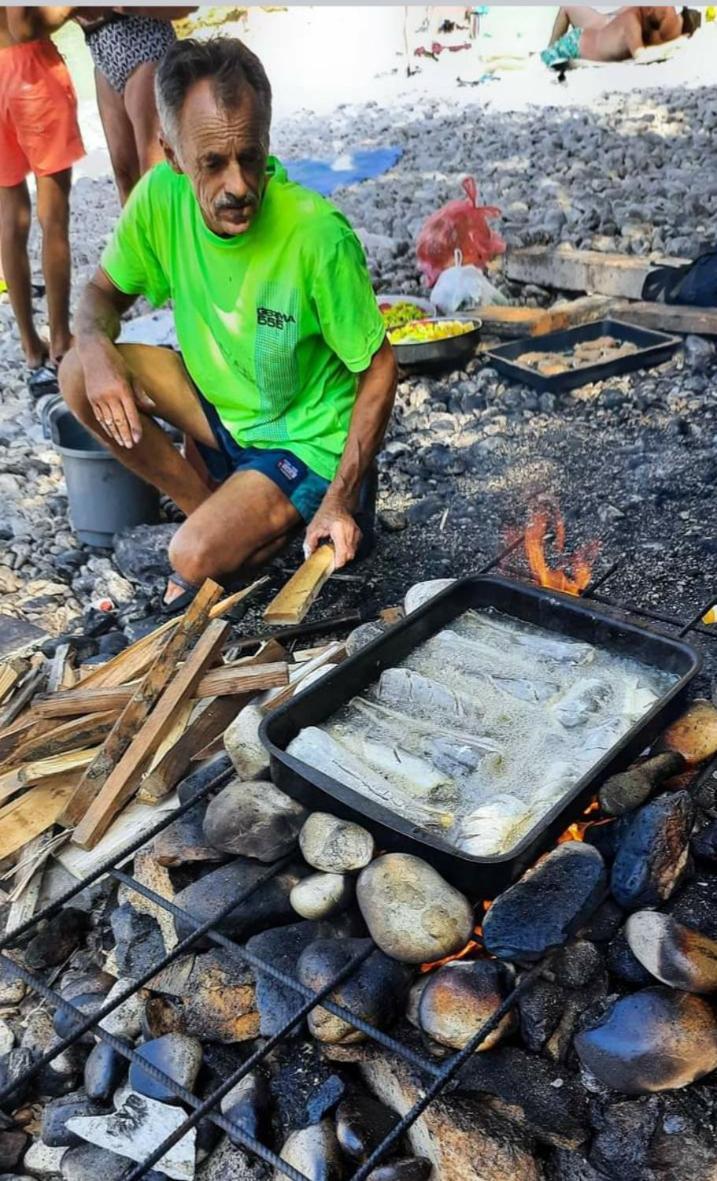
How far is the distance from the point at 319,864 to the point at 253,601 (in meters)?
1.90

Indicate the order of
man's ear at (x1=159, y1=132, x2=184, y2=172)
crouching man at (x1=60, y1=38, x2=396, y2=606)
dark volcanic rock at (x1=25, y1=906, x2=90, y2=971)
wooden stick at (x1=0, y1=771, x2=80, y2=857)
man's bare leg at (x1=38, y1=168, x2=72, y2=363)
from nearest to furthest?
1. dark volcanic rock at (x1=25, y1=906, x2=90, y2=971)
2. wooden stick at (x1=0, y1=771, x2=80, y2=857)
3. crouching man at (x1=60, y1=38, x2=396, y2=606)
4. man's ear at (x1=159, y1=132, x2=184, y2=172)
5. man's bare leg at (x1=38, y1=168, x2=72, y2=363)

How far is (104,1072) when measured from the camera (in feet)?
7.04

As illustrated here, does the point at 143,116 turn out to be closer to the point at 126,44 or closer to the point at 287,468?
the point at 126,44

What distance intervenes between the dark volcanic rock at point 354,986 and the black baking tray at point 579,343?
13.3 ft

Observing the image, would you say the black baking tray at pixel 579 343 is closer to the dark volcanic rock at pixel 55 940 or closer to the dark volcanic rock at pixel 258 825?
the dark volcanic rock at pixel 258 825

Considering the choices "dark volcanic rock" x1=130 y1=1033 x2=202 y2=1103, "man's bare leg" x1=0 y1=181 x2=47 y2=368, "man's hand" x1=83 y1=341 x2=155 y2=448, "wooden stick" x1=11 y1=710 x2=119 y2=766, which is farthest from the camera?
"man's bare leg" x1=0 y1=181 x2=47 y2=368

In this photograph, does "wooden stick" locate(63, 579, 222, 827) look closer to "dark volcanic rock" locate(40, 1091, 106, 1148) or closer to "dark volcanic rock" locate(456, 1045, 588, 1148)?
"dark volcanic rock" locate(40, 1091, 106, 1148)

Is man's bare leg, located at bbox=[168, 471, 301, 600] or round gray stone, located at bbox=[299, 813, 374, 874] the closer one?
round gray stone, located at bbox=[299, 813, 374, 874]

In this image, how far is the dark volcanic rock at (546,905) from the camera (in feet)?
6.47

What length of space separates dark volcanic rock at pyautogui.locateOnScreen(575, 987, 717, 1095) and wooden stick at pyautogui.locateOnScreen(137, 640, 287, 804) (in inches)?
49.6

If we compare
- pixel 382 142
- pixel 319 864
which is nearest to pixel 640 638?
pixel 319 864

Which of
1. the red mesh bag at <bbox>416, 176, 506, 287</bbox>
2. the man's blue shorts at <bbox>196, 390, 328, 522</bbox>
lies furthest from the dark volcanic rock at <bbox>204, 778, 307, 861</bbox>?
the red mesh bag at <bbox>416, 176, 506, 287</bbox>

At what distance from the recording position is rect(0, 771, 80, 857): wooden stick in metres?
2.65

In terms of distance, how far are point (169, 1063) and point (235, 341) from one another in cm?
250
